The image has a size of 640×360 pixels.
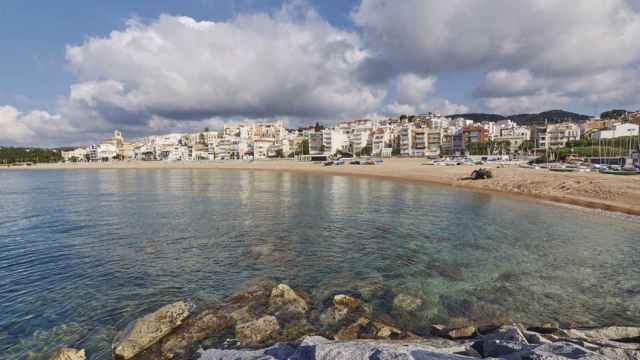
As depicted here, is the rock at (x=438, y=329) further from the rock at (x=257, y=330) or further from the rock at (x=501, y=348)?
the rock at (x=257, y=330)

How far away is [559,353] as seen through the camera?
180 inches

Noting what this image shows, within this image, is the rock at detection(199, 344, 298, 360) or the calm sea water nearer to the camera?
the rock at detection(199, 344, 298, 360)

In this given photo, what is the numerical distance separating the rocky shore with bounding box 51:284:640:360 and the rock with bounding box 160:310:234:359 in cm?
2

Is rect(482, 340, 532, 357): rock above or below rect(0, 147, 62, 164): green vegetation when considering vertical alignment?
below

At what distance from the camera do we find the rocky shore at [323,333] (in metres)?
5.25

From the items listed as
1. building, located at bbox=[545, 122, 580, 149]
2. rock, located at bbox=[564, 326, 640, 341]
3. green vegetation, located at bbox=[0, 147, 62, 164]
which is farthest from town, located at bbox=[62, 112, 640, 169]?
rock, located at bbox=[564, 326, 640, 341]

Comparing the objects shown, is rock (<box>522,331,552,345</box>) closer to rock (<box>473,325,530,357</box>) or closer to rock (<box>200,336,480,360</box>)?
rock (<box>473,325,530,357</box>)

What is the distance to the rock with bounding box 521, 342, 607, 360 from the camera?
429 cm

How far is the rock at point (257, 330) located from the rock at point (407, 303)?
11.7ft

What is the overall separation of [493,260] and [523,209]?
1520 centimetres

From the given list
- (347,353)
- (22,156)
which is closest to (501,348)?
(347,353)

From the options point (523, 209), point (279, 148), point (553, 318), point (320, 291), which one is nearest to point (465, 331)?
→ point (553, 318)

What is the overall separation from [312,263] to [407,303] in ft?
15.2

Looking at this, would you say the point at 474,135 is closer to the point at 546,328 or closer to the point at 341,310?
the point at 546,328
